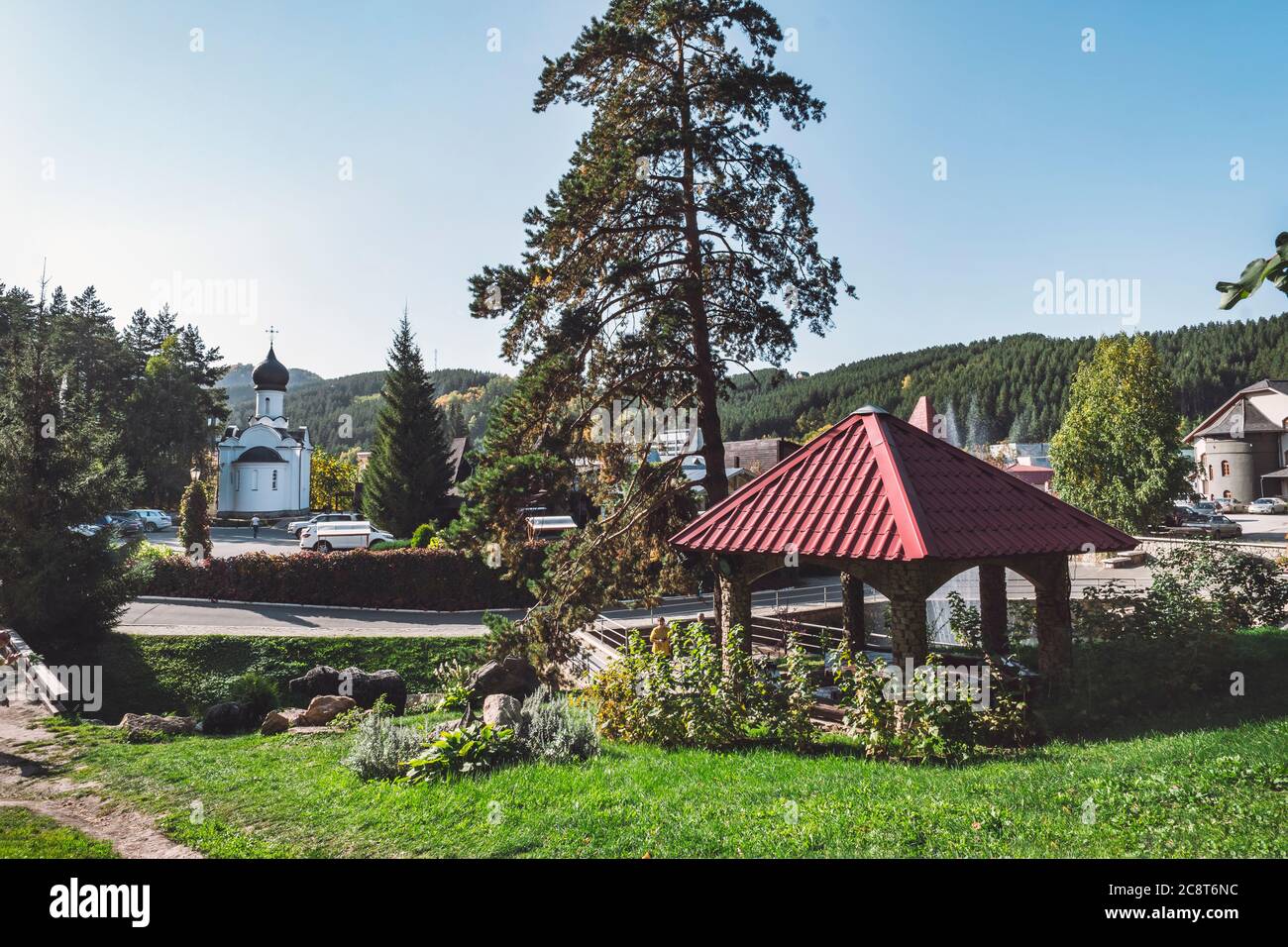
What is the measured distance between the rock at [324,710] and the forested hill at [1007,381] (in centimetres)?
9114

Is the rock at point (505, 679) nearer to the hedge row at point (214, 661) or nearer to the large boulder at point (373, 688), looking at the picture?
the hedge row at point (214, 661)

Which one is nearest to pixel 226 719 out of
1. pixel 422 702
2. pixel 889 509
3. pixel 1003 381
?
pixel 422 702

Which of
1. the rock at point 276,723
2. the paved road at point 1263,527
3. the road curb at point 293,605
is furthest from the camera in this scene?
the paved road at point 1263,527

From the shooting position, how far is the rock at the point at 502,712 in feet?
30.9

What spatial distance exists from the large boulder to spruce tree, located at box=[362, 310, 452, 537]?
72.1ft

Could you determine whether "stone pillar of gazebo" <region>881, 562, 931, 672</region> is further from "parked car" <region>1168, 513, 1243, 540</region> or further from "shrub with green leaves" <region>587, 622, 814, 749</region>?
"parked car" <region>1168, 513, 1243, 540</region>

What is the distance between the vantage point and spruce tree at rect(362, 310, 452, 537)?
1523 inches

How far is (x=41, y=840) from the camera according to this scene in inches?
276

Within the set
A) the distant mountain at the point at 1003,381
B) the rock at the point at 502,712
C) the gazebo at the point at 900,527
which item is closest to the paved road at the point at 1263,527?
the gazebo at the point at 900,527

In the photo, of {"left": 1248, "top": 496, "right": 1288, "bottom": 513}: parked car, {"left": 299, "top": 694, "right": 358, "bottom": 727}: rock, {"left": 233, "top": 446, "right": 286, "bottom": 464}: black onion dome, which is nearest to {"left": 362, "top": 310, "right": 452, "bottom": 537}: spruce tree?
{"left": 233, "top": 446, "right": 286, "bottom": 464}: black onion dome

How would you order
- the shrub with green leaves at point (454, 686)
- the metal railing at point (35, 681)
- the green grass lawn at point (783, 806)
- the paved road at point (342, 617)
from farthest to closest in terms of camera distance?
the paved road at point (342, 617), the shrub with green leaves at point (454, 686), the metal railing at point (35, 681), the green grass lawn at point (783, 806)

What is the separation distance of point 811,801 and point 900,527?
417 cm

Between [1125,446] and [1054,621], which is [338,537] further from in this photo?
[1125,446]
